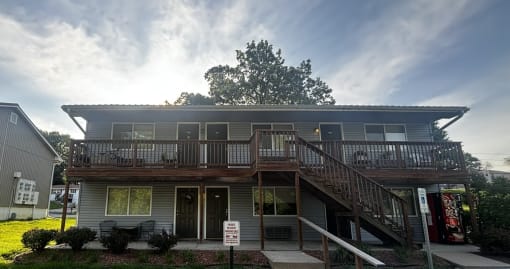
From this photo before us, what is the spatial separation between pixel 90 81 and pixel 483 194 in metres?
17.6

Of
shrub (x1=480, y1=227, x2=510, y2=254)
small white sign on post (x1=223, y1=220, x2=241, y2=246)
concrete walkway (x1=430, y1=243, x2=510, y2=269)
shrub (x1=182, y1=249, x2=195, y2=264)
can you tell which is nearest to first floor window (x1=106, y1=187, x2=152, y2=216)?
shrub (x1=182, y1=249, x2=195, y2=264)

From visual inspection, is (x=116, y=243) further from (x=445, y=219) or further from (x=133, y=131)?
(x=445, y=219)

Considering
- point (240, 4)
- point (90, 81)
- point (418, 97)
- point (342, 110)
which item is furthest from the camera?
point (418, 97)

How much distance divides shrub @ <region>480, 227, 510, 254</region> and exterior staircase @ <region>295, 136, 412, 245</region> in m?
2.79

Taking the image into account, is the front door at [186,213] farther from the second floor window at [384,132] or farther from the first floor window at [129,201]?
the second floor window at [384,132]

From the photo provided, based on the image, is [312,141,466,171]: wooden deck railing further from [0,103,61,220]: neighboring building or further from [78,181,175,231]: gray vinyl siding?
[0,103,61,220]: neighboring building

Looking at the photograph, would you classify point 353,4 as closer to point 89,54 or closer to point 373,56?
point 373,56

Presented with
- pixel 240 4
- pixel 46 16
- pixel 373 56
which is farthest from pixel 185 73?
pixel 373 56

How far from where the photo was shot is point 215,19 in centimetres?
1162

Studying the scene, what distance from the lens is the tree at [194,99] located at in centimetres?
2611

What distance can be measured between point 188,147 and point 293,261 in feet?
20.9

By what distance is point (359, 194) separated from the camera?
9289 millimetres

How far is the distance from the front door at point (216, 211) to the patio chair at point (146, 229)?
7.54ft

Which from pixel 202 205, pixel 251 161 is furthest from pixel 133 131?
pixel 251 161
